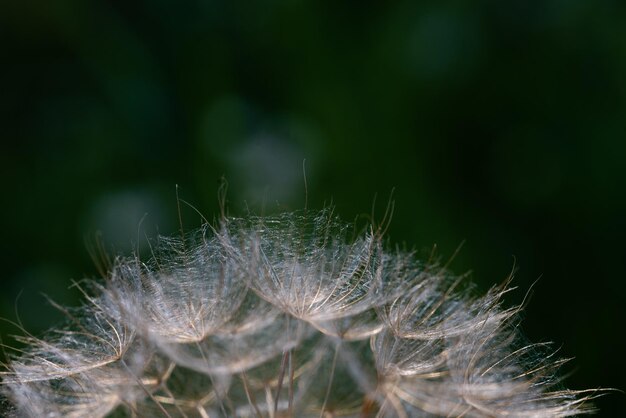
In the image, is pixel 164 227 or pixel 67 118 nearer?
pixel 164 227

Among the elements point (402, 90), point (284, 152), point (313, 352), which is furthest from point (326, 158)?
point (313, 352)

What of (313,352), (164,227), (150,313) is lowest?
(164,227)

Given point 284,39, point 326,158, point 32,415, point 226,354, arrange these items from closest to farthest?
point 32,415
point 226,354
point 326,158
point 284,39

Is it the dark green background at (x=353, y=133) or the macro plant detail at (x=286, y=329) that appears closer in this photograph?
the macro plant detail at (x=286, y=329)

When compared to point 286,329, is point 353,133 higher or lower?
lower

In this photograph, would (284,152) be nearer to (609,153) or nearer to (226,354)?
(609,153)
